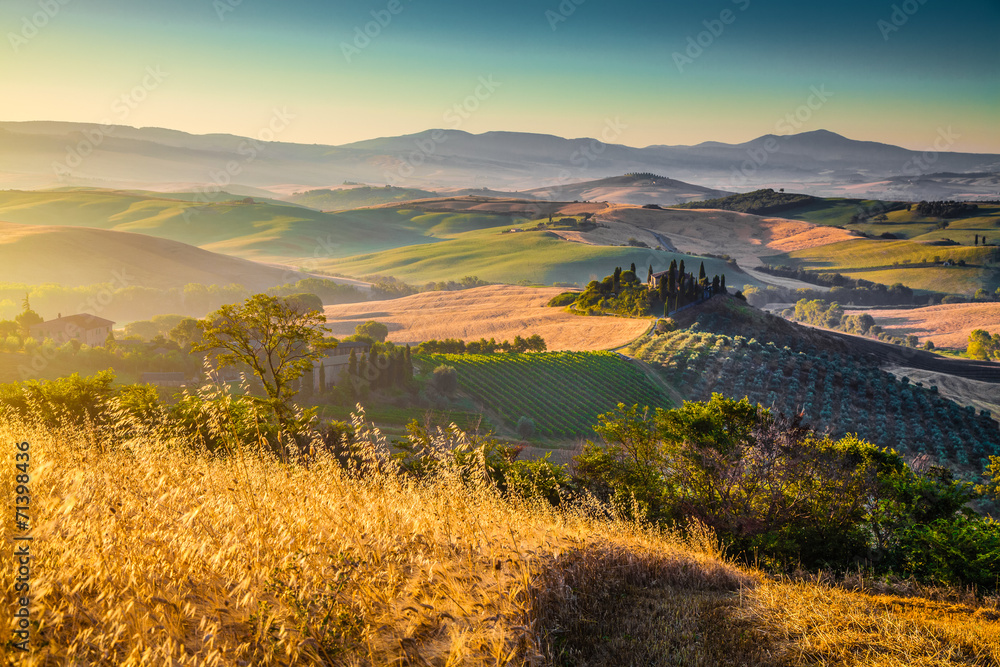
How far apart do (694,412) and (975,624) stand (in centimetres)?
875

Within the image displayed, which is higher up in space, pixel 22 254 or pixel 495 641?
pixel 495 641

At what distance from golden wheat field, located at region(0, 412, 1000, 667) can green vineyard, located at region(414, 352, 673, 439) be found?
4187 cm

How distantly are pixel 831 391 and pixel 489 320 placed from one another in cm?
5697

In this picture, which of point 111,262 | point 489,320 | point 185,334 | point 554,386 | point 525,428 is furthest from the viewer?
point 111,262

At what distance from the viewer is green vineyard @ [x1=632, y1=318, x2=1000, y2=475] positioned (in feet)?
166

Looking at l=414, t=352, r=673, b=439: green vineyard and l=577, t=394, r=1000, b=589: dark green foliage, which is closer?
l=577, t=394, r=1000, b=589: dark green foliage

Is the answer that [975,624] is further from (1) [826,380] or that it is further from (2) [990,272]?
(2) [990,272]

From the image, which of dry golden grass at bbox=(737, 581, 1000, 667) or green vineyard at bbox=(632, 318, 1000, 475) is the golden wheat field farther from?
green vineyard at bbox=(632, 318, 1000, 475)

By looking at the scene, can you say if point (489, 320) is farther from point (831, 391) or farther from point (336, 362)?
point (831, 391)

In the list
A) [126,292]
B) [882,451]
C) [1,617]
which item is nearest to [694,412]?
[882,451]

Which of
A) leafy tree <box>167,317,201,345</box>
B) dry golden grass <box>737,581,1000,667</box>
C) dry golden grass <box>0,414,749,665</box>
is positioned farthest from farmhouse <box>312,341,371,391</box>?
dry golden grass <box>737,581,1000,667</box>

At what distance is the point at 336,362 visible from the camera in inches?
2098

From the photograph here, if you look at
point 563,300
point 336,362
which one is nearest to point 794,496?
point 336,362

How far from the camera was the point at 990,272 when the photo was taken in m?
161
